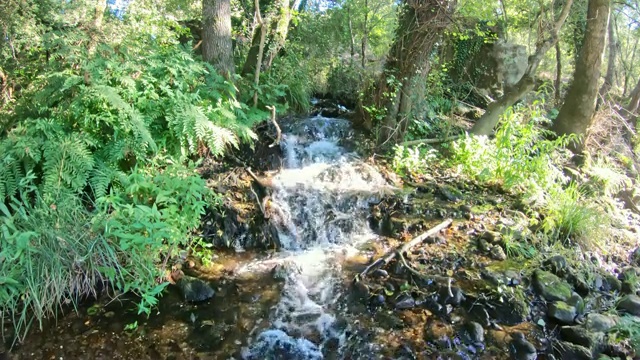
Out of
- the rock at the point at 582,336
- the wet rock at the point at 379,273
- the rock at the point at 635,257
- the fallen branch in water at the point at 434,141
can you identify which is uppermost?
the fallen branch in water at the point at 434,141

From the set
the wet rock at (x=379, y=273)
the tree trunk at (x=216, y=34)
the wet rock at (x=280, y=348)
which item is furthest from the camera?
the tree trunk at (x=216, y=34)

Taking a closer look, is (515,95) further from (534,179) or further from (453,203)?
(453,203)

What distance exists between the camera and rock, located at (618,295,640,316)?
422cm

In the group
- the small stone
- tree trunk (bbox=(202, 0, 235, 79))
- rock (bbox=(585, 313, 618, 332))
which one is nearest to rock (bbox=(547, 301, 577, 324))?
rock (bbox=(585, 313, 618, 332))

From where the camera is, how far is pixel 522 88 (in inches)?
288

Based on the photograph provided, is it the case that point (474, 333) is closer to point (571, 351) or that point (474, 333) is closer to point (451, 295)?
point (451, 295)

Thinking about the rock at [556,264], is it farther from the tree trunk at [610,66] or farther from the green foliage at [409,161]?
the tree trunk at [610,66]

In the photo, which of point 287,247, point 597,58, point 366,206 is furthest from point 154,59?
point 597,58

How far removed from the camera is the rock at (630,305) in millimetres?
4219

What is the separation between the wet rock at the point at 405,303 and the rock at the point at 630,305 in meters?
2.31

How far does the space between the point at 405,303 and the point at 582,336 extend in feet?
5.33

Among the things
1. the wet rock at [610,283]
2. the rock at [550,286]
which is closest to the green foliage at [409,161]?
the rock at [550,286]

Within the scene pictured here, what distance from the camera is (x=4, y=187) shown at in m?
3.81

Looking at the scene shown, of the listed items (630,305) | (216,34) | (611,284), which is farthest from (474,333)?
(216,34)
